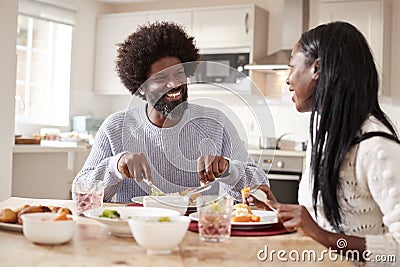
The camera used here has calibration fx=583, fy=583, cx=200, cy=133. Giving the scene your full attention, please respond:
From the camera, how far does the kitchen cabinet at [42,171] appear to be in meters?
4.02

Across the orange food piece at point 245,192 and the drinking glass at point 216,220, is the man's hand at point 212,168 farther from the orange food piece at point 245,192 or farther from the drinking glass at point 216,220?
the drinking glass at point 216,220

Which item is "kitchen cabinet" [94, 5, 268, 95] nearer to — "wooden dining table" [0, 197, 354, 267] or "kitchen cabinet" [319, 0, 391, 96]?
"kitchen cabinet" [319, 0, 391, 96]

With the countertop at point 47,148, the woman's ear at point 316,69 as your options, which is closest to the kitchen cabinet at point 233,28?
the countertop at point 47,148

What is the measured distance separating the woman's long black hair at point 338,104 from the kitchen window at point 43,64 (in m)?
3.76

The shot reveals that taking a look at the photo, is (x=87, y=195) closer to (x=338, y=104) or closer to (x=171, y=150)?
(x=171, y=150)

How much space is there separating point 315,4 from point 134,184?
125 inches

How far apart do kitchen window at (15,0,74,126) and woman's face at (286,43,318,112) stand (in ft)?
11.9

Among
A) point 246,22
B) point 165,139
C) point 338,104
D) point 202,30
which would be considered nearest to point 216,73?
point 165,139

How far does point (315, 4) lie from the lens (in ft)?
16.0

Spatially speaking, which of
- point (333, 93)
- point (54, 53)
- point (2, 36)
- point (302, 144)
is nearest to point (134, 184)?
point (333, 93)

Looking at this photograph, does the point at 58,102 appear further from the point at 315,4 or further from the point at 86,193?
the point at 86,193

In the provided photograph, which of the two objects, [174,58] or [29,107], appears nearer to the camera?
[174,58]

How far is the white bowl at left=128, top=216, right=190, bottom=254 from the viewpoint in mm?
1227

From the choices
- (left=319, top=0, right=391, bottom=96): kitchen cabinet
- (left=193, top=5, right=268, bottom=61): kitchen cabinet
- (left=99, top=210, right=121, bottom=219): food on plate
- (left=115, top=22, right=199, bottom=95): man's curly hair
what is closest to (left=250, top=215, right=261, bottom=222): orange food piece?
(left=99, top=210, right=121, bottom=219): food on plate
